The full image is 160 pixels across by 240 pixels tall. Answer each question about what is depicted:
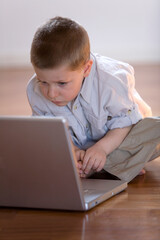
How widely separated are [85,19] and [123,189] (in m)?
3.28

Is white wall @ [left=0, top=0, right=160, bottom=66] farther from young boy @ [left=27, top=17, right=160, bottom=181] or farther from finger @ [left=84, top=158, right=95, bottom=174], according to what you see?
finger @ [left=84, top=158, right=95, bottom=174]

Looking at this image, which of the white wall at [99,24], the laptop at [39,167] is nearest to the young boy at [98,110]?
the laptop at [39,167]

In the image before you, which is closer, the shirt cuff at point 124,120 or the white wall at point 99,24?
the shirt cuff at point 124,120

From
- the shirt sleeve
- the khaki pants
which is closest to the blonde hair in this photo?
the shirt sleeve

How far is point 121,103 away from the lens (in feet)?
4.03

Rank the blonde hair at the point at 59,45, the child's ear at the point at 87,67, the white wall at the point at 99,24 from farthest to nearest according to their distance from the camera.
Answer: the white wall at the point at 99,24
the child's ear at the point at 87,67
the blonde hair at the point at 59,45

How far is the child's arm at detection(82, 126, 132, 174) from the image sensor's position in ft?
3.83

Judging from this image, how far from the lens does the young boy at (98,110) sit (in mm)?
1140

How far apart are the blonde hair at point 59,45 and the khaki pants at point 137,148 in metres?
0.24

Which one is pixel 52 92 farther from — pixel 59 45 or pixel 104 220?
pixel 104 220

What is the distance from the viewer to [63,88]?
1.14 m

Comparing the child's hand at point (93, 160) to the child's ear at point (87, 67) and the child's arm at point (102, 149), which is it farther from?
the child's ear at point (87, 67)

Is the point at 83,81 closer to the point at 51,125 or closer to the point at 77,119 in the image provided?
the point at 77,119

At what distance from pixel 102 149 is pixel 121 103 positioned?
0.41 feet
